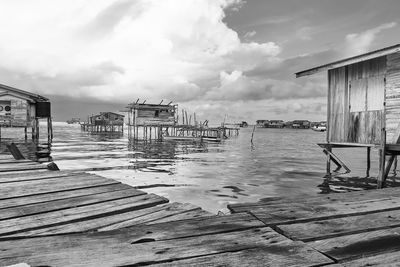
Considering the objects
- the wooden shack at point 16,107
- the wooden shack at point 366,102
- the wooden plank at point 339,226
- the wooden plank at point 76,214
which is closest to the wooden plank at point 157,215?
the wooden plank at point 76,214


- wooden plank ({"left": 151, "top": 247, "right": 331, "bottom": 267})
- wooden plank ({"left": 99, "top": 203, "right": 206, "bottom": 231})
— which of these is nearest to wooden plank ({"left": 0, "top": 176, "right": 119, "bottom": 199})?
wooden plank ({"left": 99, "top": 203, "right": 206, "bottom": 231})

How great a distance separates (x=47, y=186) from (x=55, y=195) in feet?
1.94

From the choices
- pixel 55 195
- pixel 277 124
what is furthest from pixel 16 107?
pixel 277 124

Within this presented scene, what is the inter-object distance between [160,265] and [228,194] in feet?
30.4

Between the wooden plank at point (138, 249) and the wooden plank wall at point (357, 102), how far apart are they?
13.5 m

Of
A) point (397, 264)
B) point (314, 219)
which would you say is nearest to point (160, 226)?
point (314, 219)

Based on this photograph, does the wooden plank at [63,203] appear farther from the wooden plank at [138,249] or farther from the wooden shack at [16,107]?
the wooden shack at [16,107]

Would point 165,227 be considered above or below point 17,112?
below

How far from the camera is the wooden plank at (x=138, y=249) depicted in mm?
1939

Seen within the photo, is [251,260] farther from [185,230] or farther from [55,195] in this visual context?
[55,195]

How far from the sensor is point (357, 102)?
14.8 m

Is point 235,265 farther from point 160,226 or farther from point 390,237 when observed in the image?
point 390,237

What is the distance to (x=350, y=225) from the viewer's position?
113 inches

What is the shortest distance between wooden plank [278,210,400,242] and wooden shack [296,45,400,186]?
34.2ft
